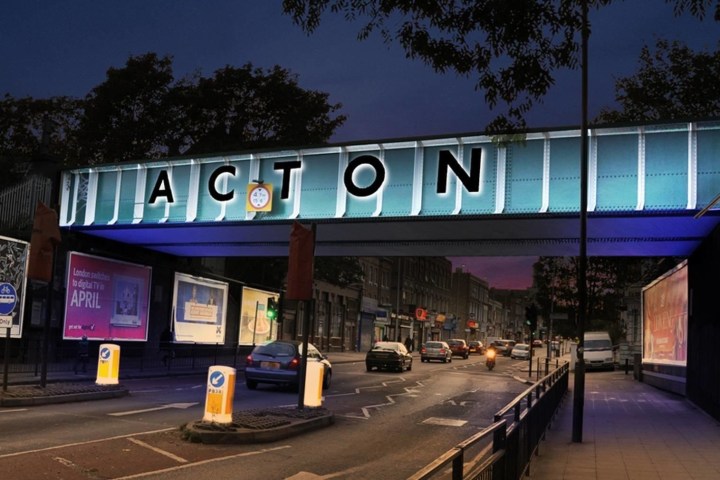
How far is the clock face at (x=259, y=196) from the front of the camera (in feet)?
80.9

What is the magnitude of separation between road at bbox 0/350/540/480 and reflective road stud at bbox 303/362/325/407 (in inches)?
25.8

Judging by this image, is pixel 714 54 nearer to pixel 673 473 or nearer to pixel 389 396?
pixel 389 396

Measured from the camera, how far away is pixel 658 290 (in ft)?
105

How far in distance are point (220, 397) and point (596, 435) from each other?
7.82 metres

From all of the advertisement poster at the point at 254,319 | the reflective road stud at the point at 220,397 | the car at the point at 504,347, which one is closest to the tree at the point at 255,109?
the advertisement poster at the point at 254,319

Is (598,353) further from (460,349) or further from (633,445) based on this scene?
(633,445)

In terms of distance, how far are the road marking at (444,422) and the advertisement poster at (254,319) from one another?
820 inches

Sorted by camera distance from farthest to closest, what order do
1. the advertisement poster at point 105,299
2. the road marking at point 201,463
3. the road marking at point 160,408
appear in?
the advertisement poster at point 105,299 → the road marking at point 160,408 → the road marking at point 201,463

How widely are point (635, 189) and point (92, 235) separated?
2027cm

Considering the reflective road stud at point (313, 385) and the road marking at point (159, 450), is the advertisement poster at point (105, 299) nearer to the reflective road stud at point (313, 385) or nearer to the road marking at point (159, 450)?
the reflective road stud at point (313, 385)

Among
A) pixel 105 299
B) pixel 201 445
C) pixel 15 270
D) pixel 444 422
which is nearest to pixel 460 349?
pixel 105 299

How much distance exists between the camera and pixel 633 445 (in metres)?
14.0

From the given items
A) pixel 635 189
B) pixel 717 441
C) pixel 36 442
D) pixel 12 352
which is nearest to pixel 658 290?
pixel 635 189

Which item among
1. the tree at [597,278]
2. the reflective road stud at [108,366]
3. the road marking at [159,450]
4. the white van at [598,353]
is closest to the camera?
the road marking at [159,450]
